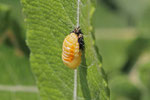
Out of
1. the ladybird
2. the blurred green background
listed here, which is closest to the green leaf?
the ladybird

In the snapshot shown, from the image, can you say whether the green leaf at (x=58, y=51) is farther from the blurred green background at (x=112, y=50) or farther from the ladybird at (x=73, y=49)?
the blurred green background at (x=112, y=50)

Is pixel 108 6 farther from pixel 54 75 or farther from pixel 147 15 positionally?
pixel 54 75

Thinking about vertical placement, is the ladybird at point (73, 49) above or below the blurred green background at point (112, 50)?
above

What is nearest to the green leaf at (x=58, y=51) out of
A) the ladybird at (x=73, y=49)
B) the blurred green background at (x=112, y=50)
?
the ladybird at (x=73, y=49)

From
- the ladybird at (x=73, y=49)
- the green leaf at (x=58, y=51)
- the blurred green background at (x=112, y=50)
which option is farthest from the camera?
the blurred green background at (x=112, y=50)

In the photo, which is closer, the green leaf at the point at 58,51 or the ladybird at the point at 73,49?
the green leaf at the point at 58,51

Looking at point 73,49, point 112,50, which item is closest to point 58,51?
point 73,49

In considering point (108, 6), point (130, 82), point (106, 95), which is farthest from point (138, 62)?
point (106, 95)

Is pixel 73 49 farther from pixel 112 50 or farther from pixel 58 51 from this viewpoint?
pixel 112 50
